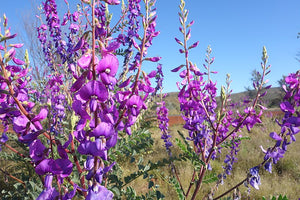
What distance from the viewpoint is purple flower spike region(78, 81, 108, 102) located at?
74 cm

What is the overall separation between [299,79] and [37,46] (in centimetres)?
1562

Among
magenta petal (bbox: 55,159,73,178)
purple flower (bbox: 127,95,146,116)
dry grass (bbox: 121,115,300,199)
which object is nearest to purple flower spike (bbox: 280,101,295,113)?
purple flower (bbox: 127,95,146,116)

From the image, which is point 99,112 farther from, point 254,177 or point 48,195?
point 254,177

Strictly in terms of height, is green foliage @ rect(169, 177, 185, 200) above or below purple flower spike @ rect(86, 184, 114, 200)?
below

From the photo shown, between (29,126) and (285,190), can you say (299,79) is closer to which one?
(29,126)

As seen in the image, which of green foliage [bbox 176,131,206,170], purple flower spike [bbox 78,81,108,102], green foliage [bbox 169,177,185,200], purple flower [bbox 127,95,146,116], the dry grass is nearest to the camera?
purple flower spike [bbox 78,81,108,102]

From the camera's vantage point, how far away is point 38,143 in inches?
31.5

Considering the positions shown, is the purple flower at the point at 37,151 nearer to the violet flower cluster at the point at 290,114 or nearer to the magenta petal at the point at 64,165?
the magenta petal at the point at 64,165

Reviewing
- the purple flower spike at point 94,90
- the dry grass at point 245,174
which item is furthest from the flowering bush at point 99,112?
the dry grass at point 245,174

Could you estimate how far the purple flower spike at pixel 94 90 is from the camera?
74 centimetres

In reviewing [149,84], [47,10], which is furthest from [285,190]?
[47,10]

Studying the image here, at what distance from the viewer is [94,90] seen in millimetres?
751

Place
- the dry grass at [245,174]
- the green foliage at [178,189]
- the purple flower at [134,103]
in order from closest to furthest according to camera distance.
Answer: the purple flower at [134,103] < the green foliage at [178,189] < the dry grass at [245,174]

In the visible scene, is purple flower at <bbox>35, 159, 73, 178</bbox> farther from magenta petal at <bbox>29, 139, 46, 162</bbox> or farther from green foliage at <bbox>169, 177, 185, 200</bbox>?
green foliage at <bbox>169, 177, 185, 200</bbox>
